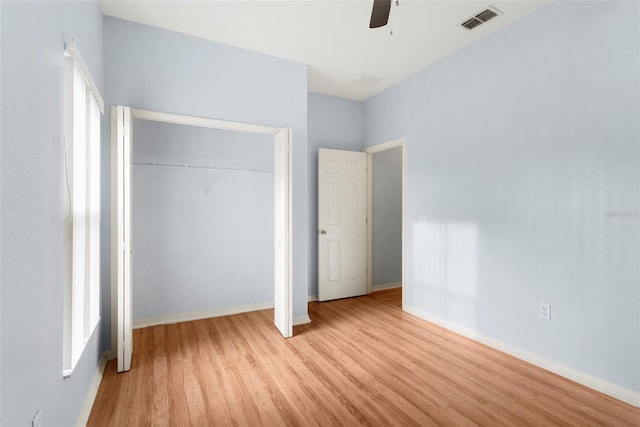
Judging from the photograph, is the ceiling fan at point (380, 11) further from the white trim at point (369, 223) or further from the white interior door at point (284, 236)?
the white trim at point (369, 223)

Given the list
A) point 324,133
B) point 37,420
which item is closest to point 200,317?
point 37,420

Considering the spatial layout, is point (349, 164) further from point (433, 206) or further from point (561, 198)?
point (561, 198)

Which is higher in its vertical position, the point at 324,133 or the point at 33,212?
the point at 324,133

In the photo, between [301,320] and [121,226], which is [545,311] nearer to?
[301,320]

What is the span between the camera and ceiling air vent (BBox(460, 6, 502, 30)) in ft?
8.70

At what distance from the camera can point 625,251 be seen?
214 cm

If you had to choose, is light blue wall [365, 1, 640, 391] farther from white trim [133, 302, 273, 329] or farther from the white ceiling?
white trim [133, 302, 273, 329]

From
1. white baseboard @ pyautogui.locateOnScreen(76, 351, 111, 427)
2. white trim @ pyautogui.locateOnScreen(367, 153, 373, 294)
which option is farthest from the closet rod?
white baseboard @ pyautogui.locateOnScreen(76, 351, 111, 427)

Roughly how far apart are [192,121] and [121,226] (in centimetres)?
121

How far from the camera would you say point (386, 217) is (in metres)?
5.17

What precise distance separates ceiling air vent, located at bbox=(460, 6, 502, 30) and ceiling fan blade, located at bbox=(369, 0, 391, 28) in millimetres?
1496

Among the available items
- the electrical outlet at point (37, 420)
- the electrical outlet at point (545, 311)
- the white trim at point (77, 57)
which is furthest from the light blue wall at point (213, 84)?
the electrical outlet at point (545, 311)

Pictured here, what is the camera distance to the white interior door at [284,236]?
10.3 feet

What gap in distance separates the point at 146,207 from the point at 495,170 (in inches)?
148
